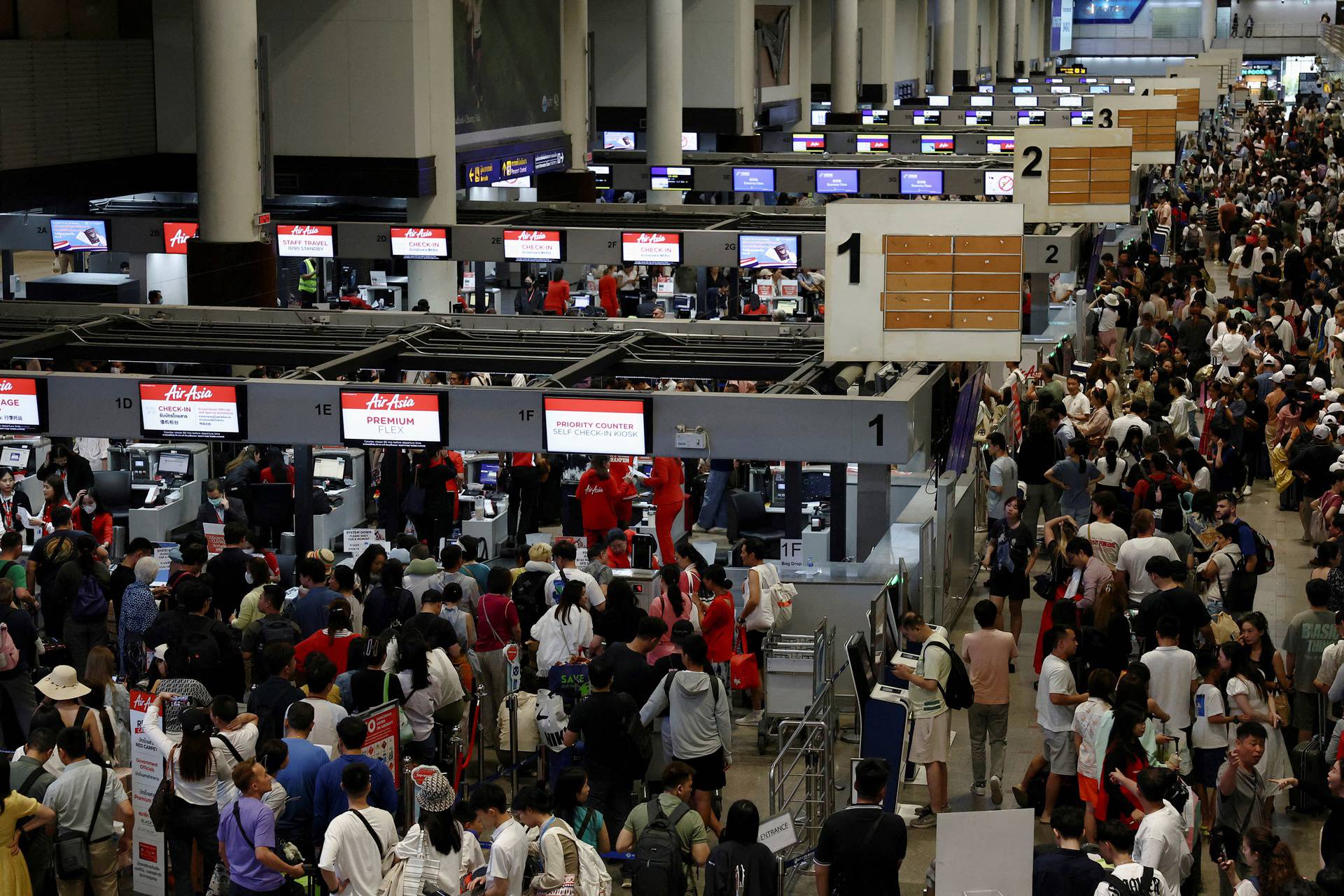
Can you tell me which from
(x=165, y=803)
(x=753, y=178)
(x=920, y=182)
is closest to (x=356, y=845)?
(x=165, y=803)

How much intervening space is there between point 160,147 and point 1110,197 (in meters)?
12.4

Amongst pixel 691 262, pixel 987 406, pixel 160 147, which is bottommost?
pixel 987 406

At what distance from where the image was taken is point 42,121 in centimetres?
2083

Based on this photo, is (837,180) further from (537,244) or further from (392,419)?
(392,419)

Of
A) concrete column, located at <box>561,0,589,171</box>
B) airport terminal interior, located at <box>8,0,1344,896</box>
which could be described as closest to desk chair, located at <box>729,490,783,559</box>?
airport terminal interior, located at <box>8,0,1344,896</box>

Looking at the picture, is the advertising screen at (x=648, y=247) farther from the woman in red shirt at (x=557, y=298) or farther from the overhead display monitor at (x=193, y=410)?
the overhead display monitor at (x=193, y=410)

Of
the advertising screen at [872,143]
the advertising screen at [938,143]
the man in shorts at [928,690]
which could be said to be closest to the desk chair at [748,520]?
the man in shorts at [928,690]

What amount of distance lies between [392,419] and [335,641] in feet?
7.75

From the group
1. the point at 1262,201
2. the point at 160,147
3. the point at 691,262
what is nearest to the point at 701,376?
the point at 691,262

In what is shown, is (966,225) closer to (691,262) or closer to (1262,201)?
(691,262)

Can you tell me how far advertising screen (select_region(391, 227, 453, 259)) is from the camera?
70.3 ft

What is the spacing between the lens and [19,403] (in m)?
12.0

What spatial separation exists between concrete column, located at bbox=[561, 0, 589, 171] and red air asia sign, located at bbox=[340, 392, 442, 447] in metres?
18.8

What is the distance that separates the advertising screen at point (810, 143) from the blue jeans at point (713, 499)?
917 inches
